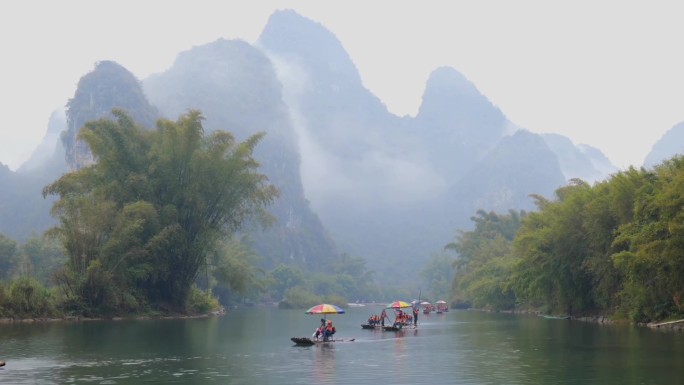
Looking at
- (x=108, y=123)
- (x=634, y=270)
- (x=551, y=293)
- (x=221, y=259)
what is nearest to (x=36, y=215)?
A: (x=221, y=259)

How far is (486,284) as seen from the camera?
9106 cm

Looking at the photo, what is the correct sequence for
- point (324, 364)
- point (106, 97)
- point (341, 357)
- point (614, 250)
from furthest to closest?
1. point (106, 97)
2. point (614, 250)
3. point (341, 357)
4. point (324, 364)

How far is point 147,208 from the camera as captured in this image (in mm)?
55812

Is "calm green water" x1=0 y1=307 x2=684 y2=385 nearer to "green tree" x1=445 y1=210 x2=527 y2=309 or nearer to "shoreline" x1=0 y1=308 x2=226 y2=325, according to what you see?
"shoreline" x1=0 y1=308 x2=226 y2=325

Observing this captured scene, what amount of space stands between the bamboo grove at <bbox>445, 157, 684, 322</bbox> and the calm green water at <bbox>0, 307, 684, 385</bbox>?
335 cm

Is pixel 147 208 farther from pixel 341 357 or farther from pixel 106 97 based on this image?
pixel 106 97

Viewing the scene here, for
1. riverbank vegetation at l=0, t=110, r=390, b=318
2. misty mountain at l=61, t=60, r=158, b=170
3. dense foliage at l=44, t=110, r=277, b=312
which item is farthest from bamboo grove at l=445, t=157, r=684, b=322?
misty mountain at l=61, t=60, r=158, b=170

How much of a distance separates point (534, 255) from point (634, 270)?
17212 millimetres

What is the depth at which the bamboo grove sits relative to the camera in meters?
40.2

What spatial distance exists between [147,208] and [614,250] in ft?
108

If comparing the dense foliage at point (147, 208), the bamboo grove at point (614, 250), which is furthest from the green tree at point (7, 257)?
the bamboo grove at point (614, 250)

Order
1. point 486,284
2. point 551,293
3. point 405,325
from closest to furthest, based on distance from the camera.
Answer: point 405,325 → point 551,293 → point 486,284

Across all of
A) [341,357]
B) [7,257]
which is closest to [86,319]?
[341,357]

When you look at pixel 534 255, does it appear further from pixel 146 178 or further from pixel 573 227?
pixel 146 178
